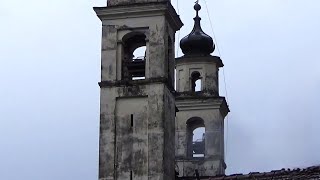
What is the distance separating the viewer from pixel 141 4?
29.2m

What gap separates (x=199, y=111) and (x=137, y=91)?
772cm

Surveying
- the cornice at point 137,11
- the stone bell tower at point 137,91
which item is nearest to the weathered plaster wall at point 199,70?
the stone bell tower at point 137,91

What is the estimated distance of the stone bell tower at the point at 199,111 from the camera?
3559cm

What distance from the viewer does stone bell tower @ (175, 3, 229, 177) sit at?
35594mm

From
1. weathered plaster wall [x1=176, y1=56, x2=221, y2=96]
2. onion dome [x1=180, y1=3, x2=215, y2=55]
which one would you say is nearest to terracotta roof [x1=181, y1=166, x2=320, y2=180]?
weathered plaster wall [x1=176, y1=56, x2=221, y2=96]

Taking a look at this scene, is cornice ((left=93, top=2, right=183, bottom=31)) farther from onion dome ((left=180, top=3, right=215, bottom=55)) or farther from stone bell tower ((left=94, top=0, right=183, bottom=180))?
onion dome ((left=180, top=3, right=215, bottom=55))

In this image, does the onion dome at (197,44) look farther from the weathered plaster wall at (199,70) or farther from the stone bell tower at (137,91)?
the stone bell tower at (137,91)

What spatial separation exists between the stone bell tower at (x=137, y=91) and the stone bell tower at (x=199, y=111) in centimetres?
621

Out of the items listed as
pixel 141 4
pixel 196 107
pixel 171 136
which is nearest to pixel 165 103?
pixel 171 136

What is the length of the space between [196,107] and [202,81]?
3.53 feet

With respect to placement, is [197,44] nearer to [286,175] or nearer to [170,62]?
[170,62]

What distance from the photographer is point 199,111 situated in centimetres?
3606

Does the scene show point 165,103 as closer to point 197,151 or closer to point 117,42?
point 117,42

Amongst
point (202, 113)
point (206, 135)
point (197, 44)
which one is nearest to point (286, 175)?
point (206, 135)
